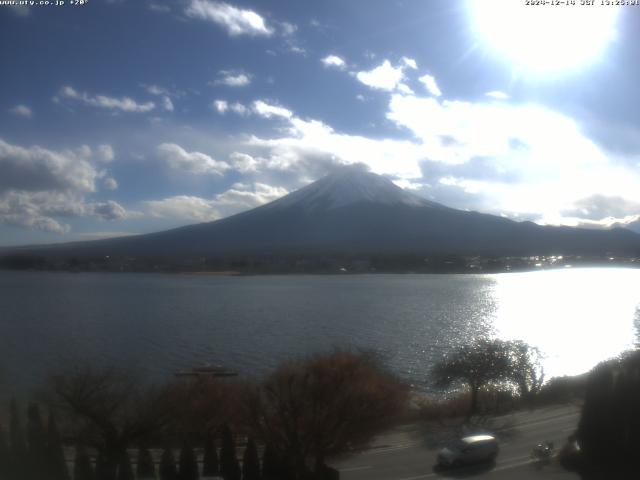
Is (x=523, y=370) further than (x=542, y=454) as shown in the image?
Yes

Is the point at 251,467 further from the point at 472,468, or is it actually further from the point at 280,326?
the point at 280,326

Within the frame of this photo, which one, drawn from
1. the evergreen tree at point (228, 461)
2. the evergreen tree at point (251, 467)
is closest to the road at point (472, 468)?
the evergreen tree at point (251, 467)

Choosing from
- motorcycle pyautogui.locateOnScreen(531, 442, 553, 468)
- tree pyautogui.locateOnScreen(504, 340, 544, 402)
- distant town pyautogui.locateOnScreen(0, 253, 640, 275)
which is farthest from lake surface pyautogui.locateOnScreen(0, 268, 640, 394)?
motorcycle pyautogui.locateOnScreen(531, 442, 553, 468)

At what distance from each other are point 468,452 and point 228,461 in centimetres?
198

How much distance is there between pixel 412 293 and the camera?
31625 millimetres

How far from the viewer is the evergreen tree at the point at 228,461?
4.89 m

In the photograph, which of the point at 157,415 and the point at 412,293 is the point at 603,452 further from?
the point at 412,293

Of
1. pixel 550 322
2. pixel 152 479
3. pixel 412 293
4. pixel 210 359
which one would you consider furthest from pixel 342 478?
pixel 412 293

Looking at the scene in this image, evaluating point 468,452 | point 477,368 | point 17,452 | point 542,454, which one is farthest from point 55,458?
point 477,368

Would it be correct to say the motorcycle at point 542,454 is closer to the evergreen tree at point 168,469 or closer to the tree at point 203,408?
the tree at point 203,408

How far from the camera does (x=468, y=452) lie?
17.0 feet

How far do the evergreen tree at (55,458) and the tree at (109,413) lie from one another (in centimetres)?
28

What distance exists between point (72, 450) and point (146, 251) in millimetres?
45648

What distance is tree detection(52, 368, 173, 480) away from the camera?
529 centimetres
